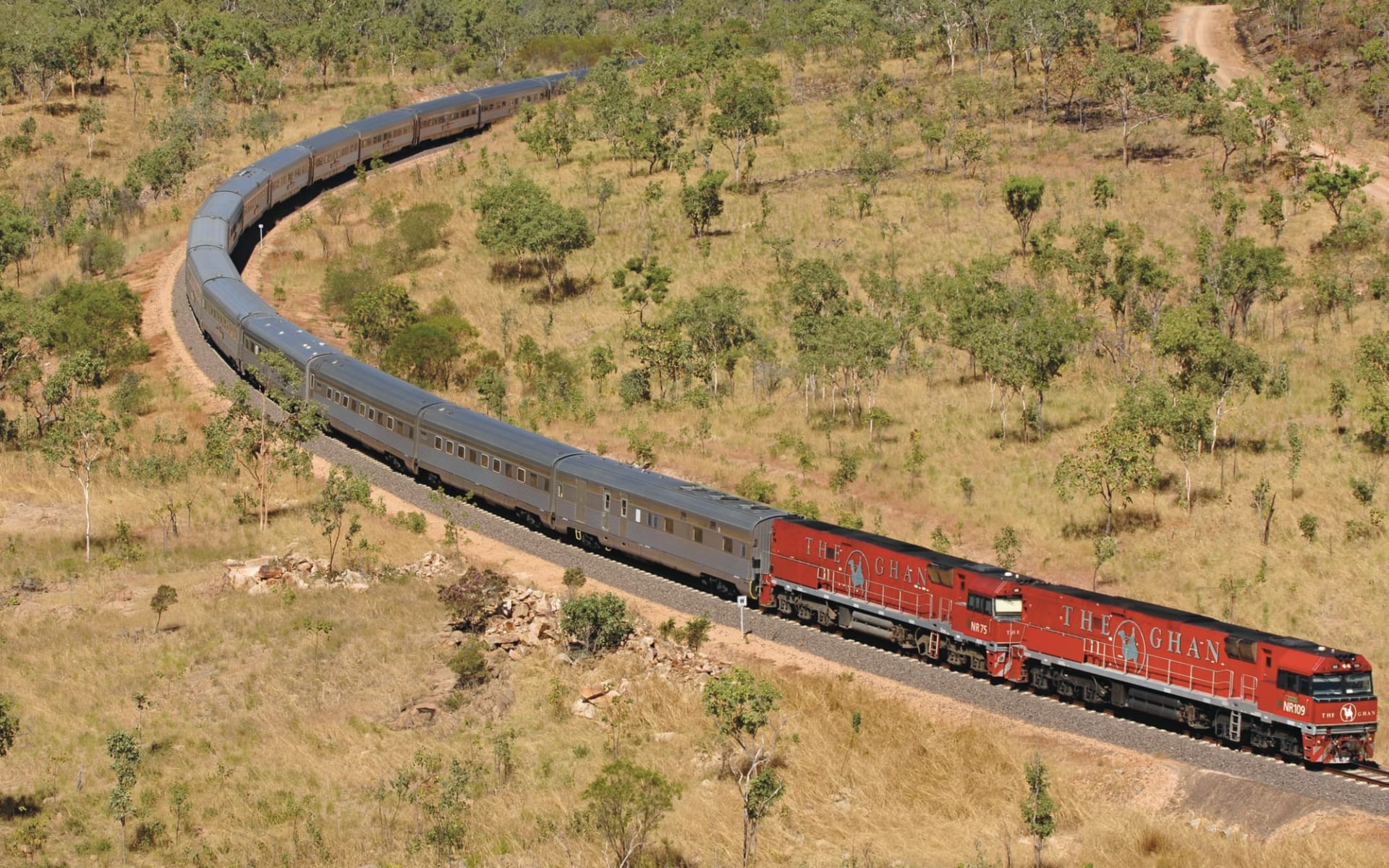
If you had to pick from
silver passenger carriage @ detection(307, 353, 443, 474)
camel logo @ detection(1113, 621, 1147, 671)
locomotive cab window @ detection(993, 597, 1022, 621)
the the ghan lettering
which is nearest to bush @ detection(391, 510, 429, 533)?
silver passenger carriage @ detection(307, 353, 443, 474)

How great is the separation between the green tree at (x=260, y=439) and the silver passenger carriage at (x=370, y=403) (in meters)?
2.76

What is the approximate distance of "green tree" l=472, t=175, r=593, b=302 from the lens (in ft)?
255

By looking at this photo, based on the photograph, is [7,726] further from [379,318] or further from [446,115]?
[446,115]

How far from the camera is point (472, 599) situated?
41250 mm

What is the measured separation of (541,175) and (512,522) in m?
49.8

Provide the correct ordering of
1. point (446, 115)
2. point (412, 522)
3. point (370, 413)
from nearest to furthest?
point (412, 522) → point (370, 413) → point (446, 115)

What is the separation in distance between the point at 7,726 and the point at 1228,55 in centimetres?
10070

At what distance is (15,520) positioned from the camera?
160ft

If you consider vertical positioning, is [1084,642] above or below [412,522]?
above

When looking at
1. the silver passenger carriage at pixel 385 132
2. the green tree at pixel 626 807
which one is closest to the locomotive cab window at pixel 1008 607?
the green tree at pixel 626 807

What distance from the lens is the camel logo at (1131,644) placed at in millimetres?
34969

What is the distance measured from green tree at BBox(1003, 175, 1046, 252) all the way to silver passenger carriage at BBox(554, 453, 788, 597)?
124 feet

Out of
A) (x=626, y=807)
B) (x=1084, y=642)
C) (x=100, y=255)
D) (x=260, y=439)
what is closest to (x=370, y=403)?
(x=260, y=439)

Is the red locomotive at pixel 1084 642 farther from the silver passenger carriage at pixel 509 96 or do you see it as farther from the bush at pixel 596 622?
the silver passenger carriage at pixel 509 96
